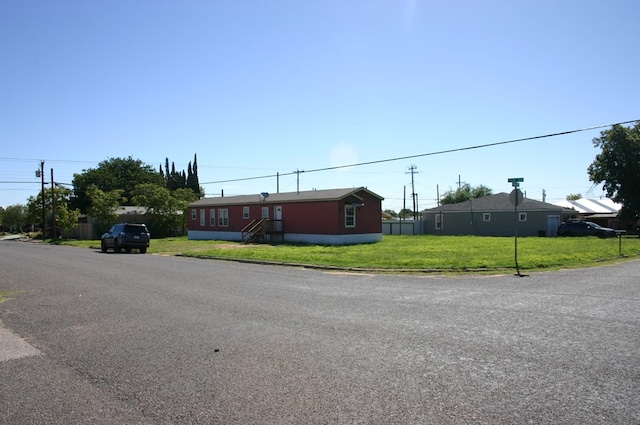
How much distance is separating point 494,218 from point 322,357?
4240 cm

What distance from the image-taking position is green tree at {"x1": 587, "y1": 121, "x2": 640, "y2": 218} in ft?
146

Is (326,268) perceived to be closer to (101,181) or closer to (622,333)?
(622,333)

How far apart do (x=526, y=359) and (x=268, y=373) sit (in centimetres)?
302

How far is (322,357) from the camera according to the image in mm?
5371

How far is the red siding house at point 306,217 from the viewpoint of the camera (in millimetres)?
30922

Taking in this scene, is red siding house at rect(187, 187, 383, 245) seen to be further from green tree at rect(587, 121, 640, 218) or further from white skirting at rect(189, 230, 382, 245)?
green tree at rect(587, 121, 640, 218)

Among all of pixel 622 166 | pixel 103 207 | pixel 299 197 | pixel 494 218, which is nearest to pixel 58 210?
pixel 103 207

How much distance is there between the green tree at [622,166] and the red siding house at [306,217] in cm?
2824

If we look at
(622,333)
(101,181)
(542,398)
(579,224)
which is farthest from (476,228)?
(101,181)

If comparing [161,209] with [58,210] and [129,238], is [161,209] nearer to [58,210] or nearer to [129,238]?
[58,210]

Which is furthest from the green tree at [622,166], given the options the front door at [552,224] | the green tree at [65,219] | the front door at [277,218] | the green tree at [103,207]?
the green tree at [65,219]

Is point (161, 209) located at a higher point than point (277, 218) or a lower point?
higher

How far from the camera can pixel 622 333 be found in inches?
249

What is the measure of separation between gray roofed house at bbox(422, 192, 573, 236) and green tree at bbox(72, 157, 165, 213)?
4947 centimetres
